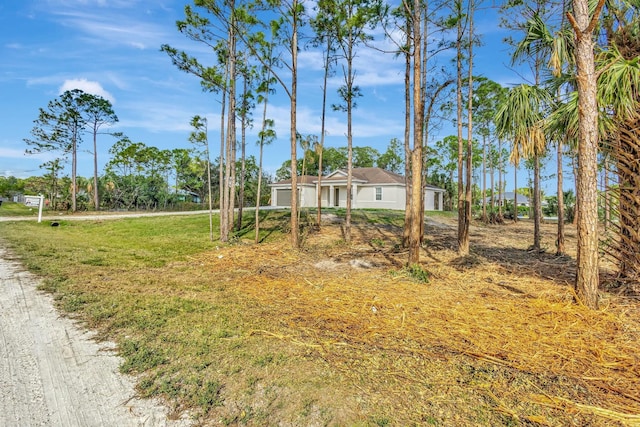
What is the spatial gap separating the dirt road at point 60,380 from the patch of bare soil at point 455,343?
0.79 m

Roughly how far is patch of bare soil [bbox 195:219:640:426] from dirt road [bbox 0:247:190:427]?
0.79 m

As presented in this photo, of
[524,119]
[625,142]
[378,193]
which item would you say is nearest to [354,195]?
[378,193]

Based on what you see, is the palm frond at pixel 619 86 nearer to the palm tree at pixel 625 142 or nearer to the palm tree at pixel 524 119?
the palm tree at pixel 625 142

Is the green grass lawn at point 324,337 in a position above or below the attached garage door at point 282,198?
below

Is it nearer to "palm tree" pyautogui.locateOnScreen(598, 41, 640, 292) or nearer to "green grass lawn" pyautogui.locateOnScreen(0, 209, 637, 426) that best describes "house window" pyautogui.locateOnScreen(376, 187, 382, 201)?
"green grass lawn" pyautogui.locateOnScreen(0, 209, 637, 426)

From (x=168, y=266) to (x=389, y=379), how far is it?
6308 mm

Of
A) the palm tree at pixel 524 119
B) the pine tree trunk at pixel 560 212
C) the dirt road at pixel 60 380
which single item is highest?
the palm tree at pixel 524 119

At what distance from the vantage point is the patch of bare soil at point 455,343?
2369mm

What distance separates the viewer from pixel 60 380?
9.00 ft

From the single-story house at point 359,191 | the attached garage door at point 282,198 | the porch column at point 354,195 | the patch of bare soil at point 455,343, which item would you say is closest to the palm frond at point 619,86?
the patch of bare soil at point 455,343

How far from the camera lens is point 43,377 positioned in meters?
2.78

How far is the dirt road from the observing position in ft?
7.59

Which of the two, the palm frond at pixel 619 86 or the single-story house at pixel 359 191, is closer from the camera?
the palm frond at pixel 619 86

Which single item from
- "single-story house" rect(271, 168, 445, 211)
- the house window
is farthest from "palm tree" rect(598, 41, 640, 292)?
the house window
